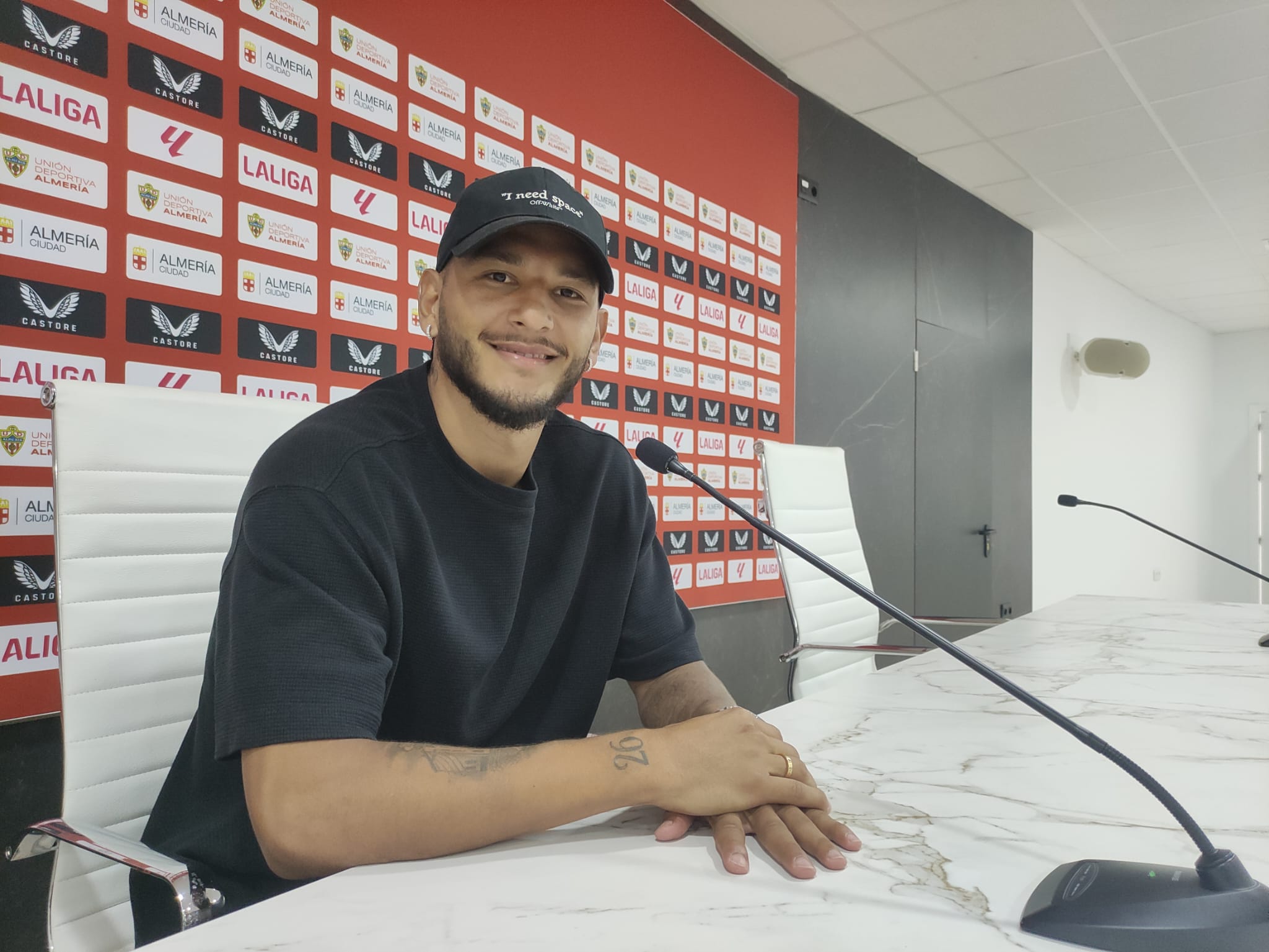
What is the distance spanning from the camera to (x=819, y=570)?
6.10 feet

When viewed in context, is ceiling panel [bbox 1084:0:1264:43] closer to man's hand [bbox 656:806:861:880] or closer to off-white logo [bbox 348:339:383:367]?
off-white logo [bbox 348:339:383:367]

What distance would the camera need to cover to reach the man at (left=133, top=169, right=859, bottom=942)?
0.65 metres

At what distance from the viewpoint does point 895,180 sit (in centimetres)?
377

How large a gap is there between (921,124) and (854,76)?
564mm

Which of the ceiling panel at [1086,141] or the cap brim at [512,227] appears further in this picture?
the ceiling panel at [1086,141]

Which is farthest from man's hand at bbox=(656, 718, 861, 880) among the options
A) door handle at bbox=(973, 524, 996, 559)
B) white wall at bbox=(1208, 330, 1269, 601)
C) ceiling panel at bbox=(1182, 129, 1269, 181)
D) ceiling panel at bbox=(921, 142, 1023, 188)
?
white wall at bbox=(1208, 330, 1269, 601)

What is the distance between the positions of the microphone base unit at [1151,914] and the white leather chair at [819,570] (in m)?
1.19

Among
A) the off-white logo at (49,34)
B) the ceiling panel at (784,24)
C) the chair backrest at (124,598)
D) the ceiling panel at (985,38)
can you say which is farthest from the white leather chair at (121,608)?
the ceiling panel at (985,38)

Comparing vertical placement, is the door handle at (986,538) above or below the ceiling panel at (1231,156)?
below

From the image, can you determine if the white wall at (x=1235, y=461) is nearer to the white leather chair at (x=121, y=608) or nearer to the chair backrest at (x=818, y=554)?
the chair backrest at (x=818, y=554)

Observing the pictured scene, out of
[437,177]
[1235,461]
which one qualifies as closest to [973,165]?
[437,177]

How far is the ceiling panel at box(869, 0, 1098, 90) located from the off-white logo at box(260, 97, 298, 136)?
205cm

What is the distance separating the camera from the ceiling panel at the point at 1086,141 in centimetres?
348

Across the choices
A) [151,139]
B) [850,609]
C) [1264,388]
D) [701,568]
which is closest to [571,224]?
[151,139]
